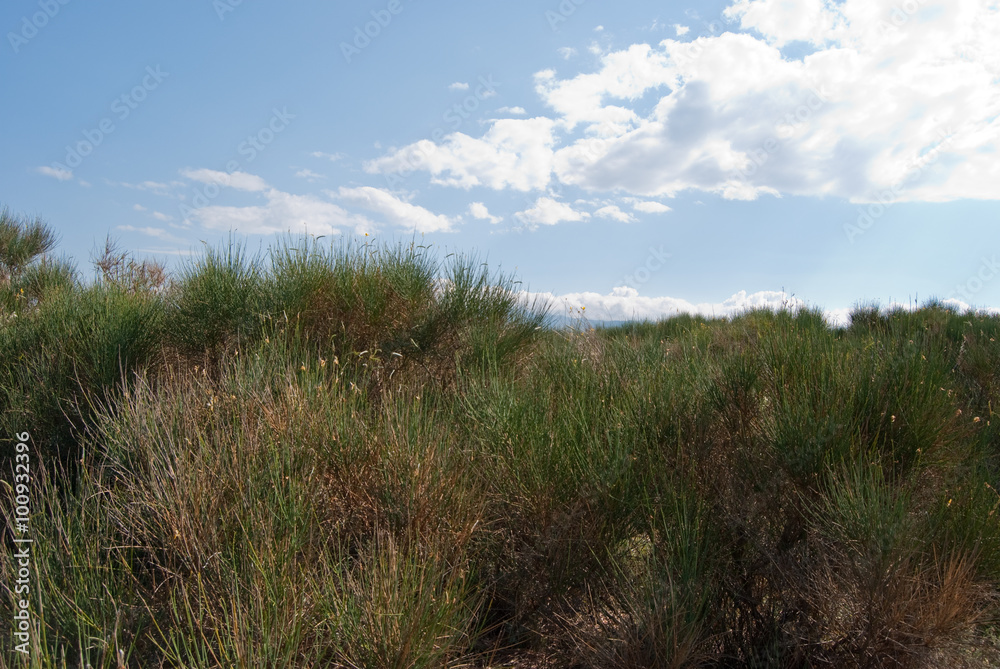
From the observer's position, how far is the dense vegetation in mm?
2555

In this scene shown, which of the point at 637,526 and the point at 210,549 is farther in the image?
the point at 637,526

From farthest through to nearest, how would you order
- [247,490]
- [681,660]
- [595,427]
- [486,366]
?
1. [486,366]
2. [595,427]
3. [247,490]
4. [681,660]

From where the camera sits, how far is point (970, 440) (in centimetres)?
420

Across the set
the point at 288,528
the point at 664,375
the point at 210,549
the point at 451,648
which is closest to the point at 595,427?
the point at 664,375

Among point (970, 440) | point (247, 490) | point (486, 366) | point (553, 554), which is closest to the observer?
point (247, 490)

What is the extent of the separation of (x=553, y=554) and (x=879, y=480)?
2.01 meters

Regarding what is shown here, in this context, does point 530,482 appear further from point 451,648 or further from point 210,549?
point 210,549

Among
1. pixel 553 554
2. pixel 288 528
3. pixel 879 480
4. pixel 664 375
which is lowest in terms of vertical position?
pixel 553 554

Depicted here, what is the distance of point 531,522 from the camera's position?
11.2ft

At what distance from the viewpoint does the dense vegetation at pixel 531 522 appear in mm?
2555

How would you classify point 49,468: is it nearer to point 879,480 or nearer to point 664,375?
point 664,375

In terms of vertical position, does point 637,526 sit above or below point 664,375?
below

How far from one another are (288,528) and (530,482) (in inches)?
55.5

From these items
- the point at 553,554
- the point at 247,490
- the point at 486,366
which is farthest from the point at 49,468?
the point at 553,554
